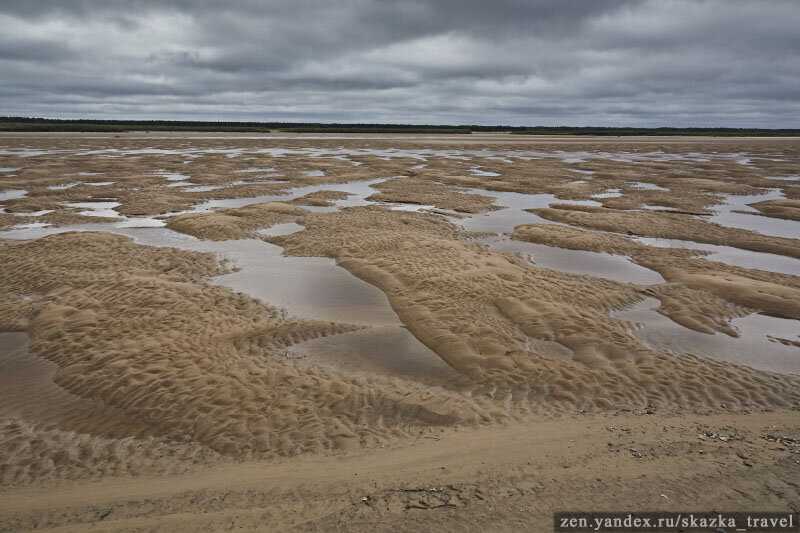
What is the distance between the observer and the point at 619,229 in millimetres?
20609

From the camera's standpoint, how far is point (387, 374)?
28.6 ft

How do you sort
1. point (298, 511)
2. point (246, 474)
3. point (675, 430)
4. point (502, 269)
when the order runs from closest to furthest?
point (298, 511)
point (246, 474)
point (675, 430)
point (502, 269)

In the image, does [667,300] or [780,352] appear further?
[667,300]

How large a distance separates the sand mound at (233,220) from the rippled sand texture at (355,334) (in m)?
0.14

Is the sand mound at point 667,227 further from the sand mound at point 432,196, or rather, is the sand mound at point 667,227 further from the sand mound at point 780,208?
the sand mound at point 780,208

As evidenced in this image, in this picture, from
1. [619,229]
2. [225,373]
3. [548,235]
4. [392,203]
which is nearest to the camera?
[225,373]

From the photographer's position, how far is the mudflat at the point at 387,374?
549 centimetres

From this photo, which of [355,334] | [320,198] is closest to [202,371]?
[355,334]

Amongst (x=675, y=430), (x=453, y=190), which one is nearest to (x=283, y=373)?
(x=675, y=430)

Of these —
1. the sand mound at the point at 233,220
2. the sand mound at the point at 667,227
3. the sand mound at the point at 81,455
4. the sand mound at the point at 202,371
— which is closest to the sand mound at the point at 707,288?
the sand mound at the point at 667,227

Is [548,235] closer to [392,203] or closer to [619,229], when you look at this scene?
[619,229]

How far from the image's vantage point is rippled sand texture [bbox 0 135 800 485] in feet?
23.4

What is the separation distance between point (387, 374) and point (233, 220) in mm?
14257

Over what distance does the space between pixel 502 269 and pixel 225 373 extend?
8.39 metres
